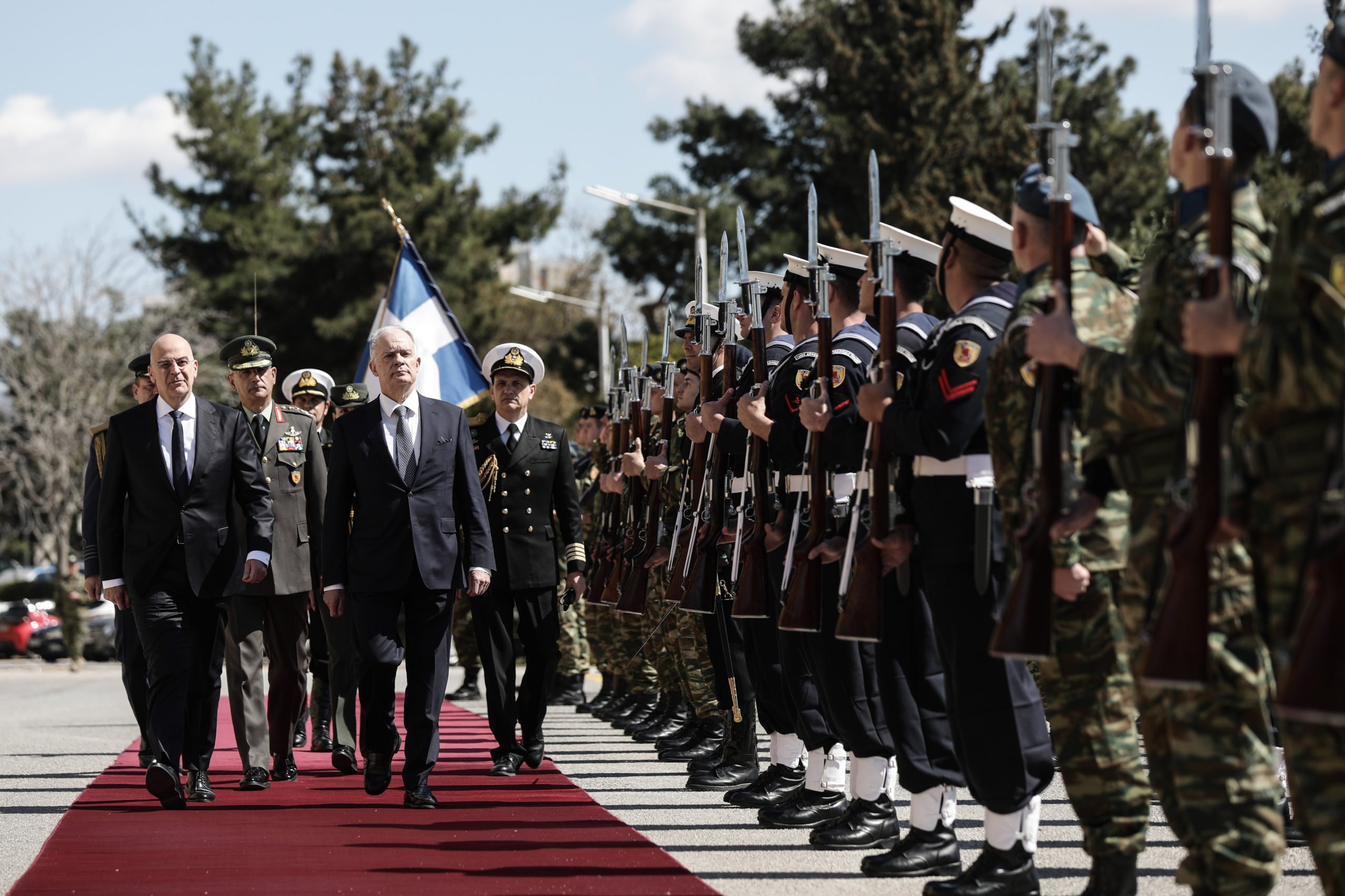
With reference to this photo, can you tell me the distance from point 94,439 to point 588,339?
32.5 m

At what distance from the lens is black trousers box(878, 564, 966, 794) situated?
582cm

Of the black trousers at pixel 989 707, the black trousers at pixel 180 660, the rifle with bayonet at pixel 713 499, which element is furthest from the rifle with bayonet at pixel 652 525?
the black trousers at pixel 989 707

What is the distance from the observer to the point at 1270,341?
3.48 m

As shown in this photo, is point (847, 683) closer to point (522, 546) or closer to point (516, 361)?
point (522, 546)

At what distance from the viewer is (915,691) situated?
598cm

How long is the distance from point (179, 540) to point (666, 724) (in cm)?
412

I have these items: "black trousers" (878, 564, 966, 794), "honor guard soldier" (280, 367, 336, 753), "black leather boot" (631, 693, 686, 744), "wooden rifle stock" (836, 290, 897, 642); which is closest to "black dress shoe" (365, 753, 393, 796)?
"honor guard soldier" (280, 367, 336, 753)

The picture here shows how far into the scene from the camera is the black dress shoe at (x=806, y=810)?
6840mm

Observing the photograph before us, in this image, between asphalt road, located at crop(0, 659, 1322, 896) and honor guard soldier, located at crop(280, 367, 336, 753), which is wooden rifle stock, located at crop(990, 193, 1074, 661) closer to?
asphalt road, located at crop(0, 659, 1322, 896)

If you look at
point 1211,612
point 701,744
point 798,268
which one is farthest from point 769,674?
point 1211,612

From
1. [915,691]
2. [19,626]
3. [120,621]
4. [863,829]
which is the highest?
[120,621]

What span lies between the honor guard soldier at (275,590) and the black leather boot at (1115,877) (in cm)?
505

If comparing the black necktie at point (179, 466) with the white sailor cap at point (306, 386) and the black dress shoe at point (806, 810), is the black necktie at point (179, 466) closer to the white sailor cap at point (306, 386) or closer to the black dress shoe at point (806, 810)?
the white sailor cap at point (306, 386)

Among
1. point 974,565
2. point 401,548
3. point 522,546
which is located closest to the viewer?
point 974,565
